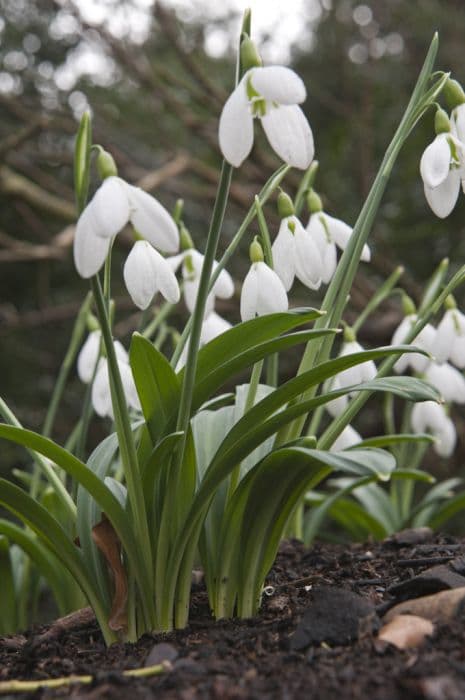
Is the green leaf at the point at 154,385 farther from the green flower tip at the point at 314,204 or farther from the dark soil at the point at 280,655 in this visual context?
the green flower tip at the point at 314,204

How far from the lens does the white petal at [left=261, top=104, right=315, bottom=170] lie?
0.92 meters

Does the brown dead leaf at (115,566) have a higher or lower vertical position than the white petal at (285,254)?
lower

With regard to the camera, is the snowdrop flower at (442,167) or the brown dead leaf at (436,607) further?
the snowdrop flower at (442,167)

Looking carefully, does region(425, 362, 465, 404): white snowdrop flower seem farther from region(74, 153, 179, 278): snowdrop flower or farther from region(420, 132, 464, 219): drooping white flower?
region(74, 153, 179, 278): snowdrop flower

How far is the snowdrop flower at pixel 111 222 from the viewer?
880 millimetres

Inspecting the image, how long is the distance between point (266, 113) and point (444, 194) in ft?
A: 1.09

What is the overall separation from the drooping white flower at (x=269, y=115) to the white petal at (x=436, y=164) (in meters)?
0.22

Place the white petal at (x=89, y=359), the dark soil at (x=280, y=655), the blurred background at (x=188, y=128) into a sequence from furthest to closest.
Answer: the blurred background at (x=188, y=128) < the white petal at (x=89, y=359) < the dark soil at (x=280, y=655)

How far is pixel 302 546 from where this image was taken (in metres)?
1.76

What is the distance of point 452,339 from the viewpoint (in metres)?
1.55

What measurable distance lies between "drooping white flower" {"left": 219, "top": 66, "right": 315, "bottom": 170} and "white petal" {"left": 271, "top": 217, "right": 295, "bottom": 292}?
0.26 meters

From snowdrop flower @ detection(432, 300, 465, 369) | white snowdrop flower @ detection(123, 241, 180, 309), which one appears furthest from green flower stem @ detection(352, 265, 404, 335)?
white snowdrop flower @ detection(123, 241, 180, 309)

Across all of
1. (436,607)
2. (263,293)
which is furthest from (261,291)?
(436,607)

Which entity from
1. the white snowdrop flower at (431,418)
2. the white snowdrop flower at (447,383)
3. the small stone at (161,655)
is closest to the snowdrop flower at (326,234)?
the small stone at (161,655)
